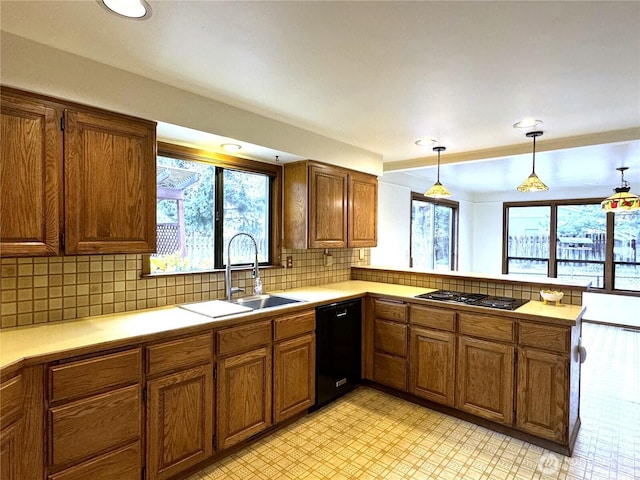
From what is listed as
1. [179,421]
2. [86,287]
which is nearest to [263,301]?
[179,421]

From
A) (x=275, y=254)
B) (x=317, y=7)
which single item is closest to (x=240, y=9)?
(x=317, y=7)

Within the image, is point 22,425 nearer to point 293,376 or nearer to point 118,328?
point 118,328

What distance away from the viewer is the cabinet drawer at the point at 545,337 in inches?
91.4

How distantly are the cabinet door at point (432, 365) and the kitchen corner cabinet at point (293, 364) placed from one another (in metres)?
0.89

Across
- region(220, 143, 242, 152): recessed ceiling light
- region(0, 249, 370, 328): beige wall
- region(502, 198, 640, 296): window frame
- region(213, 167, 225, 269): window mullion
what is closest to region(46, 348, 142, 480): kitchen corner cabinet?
region(0, 249, 370, 328): beige wall

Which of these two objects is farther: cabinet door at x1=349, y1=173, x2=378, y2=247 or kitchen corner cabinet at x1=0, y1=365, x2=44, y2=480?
cabinet door at x1=349, y1=173, x2=378, y2=247

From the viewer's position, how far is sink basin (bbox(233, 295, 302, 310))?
9.48ft

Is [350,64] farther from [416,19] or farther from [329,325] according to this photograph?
[329,325]

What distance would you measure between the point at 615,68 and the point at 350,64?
1440mm

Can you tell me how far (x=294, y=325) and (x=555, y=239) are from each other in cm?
627

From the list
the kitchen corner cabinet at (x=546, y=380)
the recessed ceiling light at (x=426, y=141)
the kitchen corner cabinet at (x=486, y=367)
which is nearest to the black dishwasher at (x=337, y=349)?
the kitchen corner cabinet at (x=486, y=367)

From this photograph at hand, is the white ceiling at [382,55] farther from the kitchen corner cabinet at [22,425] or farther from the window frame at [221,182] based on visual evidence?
the kitchen corner cabinet at [22,425]

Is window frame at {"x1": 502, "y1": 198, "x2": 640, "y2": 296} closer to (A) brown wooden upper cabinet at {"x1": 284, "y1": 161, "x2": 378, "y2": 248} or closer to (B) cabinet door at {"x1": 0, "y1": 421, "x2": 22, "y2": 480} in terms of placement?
(A) brown wooden upper cabinet at {"x1": 284, "y1": 161, "x2": 378, "y2": 248}

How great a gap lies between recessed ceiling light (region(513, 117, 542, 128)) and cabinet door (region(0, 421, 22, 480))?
3.57 metres
